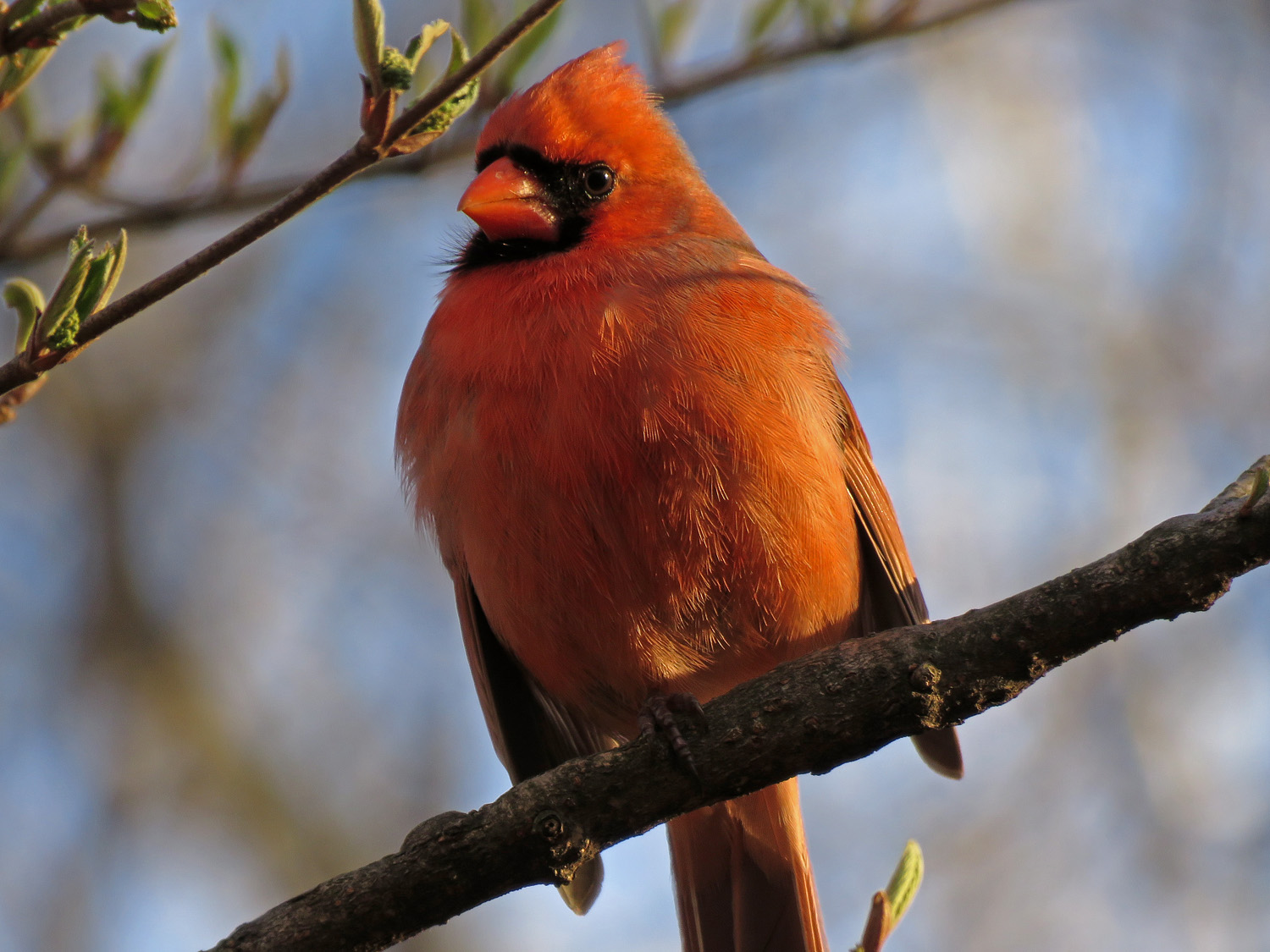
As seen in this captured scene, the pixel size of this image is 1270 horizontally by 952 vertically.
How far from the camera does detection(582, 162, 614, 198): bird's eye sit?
378 cm

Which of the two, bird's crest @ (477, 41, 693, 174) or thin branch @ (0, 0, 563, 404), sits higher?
thin branch @ (0, 0, 563, 404)

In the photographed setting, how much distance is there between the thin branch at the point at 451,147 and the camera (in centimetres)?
289

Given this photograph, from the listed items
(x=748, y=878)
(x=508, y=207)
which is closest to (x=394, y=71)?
(x=508, y=207)

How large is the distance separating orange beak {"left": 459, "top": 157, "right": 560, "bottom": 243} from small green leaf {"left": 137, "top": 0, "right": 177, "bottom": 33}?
6.73ft

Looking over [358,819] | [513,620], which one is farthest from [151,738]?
[513,620]

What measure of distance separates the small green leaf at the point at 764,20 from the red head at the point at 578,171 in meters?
0.68

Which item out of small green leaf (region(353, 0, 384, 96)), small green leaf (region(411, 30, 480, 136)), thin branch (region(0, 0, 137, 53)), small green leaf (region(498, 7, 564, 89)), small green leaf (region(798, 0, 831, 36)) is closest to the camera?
thin branch (region(0, 0, 137, 53))

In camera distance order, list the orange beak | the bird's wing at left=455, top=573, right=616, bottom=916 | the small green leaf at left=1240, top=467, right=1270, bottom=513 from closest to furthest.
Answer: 1. the small green leaf at left=1240, top=467, right=1270, bottom=513
2. the orange beak
3. the bird's wing at left=455, top=573, right=616, bottom=916

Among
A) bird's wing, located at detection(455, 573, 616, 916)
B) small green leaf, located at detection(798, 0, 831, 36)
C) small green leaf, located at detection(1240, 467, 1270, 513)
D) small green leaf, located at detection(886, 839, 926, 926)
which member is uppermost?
small green leaf, located at detection(798, 0, 831, 36)

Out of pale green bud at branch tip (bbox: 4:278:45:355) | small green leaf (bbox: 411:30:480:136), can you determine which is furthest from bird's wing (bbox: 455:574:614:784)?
small green leaf (bbox: 411:30:480:136)

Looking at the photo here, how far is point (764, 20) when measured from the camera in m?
3.09

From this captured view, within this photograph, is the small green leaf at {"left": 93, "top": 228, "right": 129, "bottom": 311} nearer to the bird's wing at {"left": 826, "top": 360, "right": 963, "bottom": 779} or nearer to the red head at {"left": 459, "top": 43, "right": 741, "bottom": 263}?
the red head at {"left": 459, "top": 43, "right": 741, "bottom": 263}

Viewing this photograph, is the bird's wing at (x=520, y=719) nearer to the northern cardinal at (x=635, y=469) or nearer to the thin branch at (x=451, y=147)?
the northern cardinal at (x=635, y=469)

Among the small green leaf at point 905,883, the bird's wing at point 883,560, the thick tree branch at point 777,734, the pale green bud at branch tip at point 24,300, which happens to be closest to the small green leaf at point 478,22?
the pale green bud at branch tip at point 24,300
